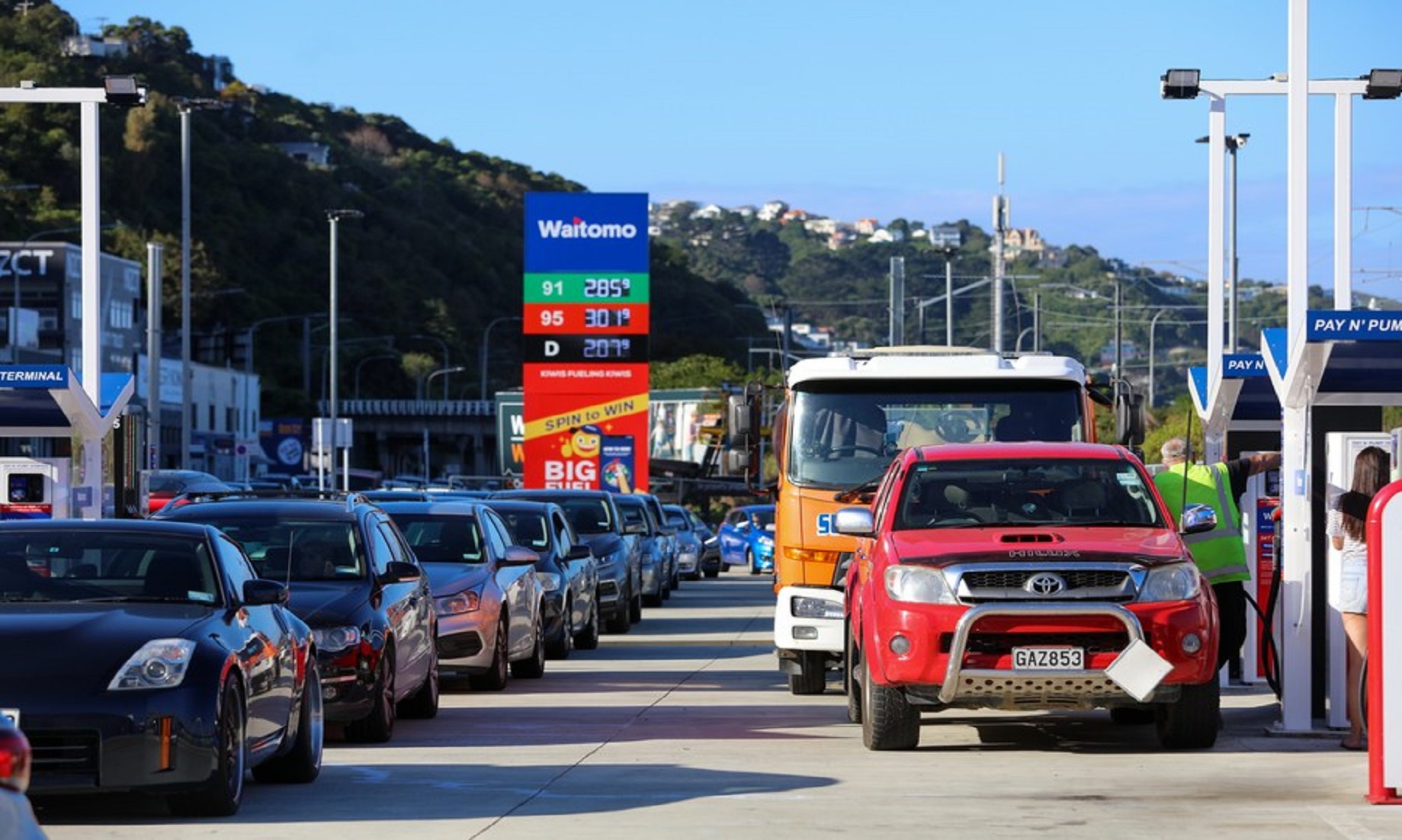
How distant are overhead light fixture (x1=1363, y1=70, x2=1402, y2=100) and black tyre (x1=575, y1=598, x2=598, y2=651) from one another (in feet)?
31.6

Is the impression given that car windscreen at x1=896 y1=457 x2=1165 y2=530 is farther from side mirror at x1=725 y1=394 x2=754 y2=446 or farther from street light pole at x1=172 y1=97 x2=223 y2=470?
street light pole at x1=172 y1=97 x2=223 y2=470

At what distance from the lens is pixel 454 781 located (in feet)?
43.7

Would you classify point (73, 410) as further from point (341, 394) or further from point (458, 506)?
point (341, 394)

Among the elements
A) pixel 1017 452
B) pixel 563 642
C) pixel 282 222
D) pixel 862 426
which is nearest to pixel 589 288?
pixel 563 642

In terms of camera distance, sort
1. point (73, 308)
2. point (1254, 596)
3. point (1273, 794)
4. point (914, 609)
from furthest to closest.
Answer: point (73, 308) < point (1254, 596) < point (914, 609) < point (1273, 794)

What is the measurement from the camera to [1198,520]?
597 inches

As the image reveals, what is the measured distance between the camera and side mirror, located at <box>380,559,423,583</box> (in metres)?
15.8

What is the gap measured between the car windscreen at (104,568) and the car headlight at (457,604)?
7251mm

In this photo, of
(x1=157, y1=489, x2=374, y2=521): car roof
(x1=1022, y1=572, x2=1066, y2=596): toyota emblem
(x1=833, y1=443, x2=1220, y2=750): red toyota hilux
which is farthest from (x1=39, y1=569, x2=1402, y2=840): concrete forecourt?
(x1=157, y1=489, x2=374, y2=521): car roof

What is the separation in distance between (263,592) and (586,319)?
44448 mm

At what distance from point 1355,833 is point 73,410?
13.2 metres

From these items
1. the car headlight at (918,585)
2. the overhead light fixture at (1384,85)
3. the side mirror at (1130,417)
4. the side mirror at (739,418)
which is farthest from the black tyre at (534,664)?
the overhead light fixture at (1384,85)

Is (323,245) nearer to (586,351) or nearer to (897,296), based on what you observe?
(897,296)

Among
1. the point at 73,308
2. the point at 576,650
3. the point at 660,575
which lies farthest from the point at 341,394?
the point at 576,650
